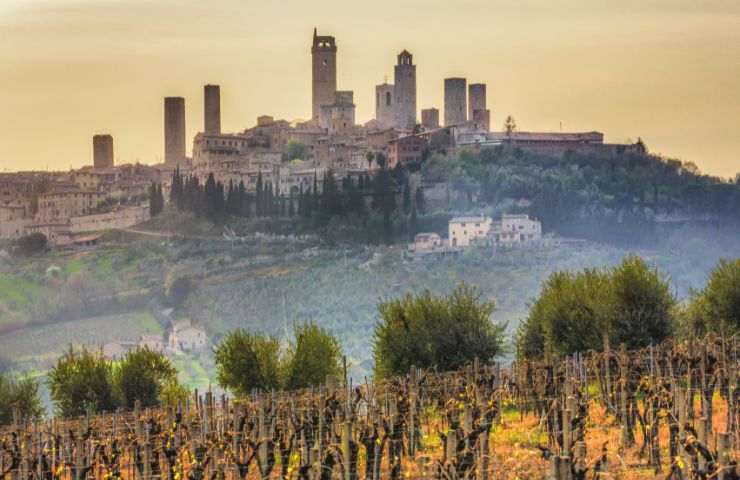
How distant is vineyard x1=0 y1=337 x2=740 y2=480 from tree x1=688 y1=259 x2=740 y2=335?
764 centimetres

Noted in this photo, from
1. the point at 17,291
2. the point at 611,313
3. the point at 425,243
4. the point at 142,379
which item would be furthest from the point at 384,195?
the point at 611,313

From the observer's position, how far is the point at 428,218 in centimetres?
12338

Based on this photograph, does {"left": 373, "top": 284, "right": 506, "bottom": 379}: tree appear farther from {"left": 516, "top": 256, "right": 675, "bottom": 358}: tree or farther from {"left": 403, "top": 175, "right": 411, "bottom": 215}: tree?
{"left": 403, "top": 175, "right": 411, "bottom": 215}: tree

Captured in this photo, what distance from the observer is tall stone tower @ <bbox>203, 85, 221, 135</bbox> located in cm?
13262

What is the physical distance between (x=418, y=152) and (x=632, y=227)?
16.5m

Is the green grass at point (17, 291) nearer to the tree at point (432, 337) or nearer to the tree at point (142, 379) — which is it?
the tree at point (142, 379)

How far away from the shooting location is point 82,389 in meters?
41.8

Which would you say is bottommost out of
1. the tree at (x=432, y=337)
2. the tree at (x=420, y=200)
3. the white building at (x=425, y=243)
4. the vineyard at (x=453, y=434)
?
the vineyard at (x=453, y=434)

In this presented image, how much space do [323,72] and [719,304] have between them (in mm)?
104363

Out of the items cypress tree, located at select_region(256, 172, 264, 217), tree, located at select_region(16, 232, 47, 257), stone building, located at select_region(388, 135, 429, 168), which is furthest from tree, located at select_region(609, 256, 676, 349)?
stone building, located at select_region(388, 135, 429, 168)

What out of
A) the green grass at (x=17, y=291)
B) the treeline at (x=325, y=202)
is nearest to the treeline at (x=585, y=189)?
the treeline at (x=325, y=202)

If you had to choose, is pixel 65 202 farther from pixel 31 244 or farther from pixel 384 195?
pixel 384 195

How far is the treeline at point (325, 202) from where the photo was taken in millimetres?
122062

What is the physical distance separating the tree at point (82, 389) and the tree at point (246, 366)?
2824 mm
